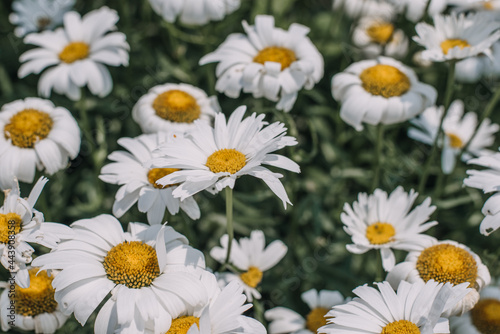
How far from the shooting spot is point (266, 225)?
296 cm

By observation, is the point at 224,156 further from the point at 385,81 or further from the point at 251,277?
the point at 385,81

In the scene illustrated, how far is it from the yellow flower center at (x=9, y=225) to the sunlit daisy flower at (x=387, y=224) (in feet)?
3.96

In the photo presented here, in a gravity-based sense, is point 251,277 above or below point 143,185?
below

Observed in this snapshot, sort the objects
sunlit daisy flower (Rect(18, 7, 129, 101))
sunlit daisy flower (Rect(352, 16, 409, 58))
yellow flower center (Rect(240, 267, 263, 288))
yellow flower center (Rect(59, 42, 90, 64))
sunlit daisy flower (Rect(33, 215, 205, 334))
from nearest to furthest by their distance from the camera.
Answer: sunlit daisy flower (Rect(33, 215, 205, 334)), yellow flower center (Rect(240, 267, 263, 288)), sunlit daisy flower (Rect(18, 7, 129, 101)), yellow flower center (Rect(59, 42, 90, 64)), sunlit daisy flower (Rect(352, 16, 409, 58))

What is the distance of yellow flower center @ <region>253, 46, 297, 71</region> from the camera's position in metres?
2.55

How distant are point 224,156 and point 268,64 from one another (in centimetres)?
62

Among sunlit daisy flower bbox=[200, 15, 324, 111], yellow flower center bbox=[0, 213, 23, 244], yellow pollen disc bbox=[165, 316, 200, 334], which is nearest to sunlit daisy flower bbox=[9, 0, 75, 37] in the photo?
sunlit daisy flower bbox=[200, 15, 324, 111]

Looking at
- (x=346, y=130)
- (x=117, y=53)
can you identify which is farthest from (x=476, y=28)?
(x=117, y=53)

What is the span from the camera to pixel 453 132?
9.96 feet

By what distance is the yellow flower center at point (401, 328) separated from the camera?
172 cm

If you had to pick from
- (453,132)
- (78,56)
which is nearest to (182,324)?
(78,56)

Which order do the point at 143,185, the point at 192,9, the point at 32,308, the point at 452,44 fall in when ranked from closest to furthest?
the point at 32,308, the point at 143,185, the point at 452,44, the point at 192,9

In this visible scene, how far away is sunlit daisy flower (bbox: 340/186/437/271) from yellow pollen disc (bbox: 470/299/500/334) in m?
0.35

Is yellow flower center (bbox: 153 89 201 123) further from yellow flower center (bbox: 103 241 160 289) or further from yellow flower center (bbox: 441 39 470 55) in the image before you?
yellow flower center (bbox: 441 39 470 55)
